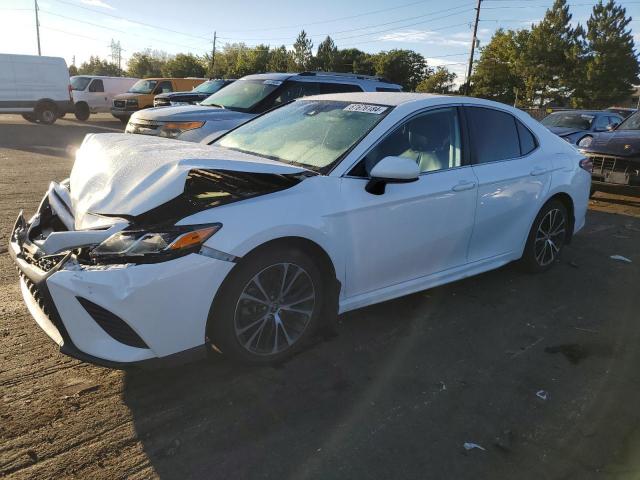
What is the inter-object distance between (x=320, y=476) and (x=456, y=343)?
1.64 m

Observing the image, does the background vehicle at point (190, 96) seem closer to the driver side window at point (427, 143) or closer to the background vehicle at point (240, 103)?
the background vehicle at point (240, 103)

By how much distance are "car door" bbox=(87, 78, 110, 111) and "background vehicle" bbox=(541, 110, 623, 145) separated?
18.5 m

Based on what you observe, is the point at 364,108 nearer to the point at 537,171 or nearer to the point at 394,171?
the point at 394,171

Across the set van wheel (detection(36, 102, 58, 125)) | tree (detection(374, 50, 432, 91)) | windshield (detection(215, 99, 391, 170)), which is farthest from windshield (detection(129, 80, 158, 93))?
tree (detection(374, 50, 432, 91))

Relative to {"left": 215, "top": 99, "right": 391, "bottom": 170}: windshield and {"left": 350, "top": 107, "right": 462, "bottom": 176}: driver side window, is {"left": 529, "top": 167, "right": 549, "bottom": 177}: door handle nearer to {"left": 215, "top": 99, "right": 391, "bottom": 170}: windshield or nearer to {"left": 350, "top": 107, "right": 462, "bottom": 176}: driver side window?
{"left": 350, "top": 107, "right": 462, "bottom": 176}: driver side window

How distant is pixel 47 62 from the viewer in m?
19.4

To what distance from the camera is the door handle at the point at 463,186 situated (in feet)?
12.5

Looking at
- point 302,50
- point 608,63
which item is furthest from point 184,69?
point 608,63

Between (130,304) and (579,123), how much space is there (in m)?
12.2

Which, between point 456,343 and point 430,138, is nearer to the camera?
point 456,343

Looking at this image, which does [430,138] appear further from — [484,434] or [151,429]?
[151,429]

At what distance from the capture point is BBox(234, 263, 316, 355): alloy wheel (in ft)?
9.54

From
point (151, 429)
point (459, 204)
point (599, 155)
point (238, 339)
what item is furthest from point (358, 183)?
point (599, 155)

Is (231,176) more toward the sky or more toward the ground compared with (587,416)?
more toward the sky
